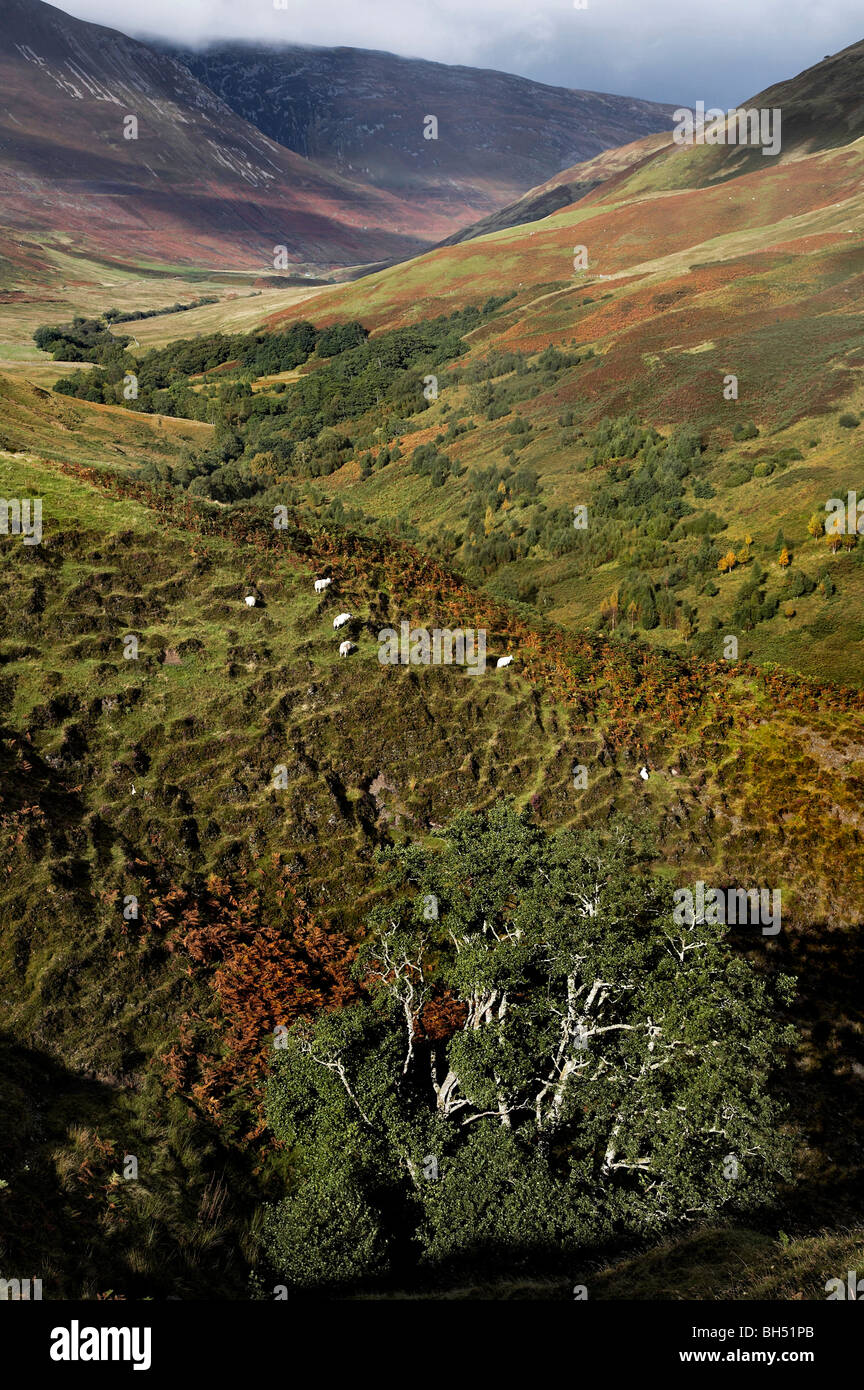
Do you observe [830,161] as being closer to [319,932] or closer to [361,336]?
[361,336]

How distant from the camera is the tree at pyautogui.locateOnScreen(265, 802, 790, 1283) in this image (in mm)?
10445

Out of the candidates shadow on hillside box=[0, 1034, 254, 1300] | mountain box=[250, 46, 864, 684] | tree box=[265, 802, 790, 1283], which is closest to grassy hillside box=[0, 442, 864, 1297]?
shadow on hillside box=[0, 1034, 254, 1300]

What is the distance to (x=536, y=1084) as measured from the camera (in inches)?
538

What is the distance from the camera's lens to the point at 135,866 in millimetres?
17016

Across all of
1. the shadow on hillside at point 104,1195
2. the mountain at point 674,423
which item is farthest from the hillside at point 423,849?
the mountain at point 674,423

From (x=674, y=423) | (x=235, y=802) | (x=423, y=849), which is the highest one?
(x=674, y=423)

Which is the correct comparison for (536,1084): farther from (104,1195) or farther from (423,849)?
(104,1195)

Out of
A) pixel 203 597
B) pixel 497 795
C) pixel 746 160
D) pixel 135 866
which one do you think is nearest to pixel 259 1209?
pixel 135 866

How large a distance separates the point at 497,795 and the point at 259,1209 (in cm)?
1119

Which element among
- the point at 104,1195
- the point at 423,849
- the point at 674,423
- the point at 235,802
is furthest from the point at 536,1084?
the point at 674,423

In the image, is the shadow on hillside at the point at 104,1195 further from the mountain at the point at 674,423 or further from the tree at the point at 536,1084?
the mountain at the point at 674,423

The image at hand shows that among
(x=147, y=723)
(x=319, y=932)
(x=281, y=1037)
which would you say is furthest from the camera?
(x=147, y=723)

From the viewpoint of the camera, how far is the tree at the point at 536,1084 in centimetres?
1045
